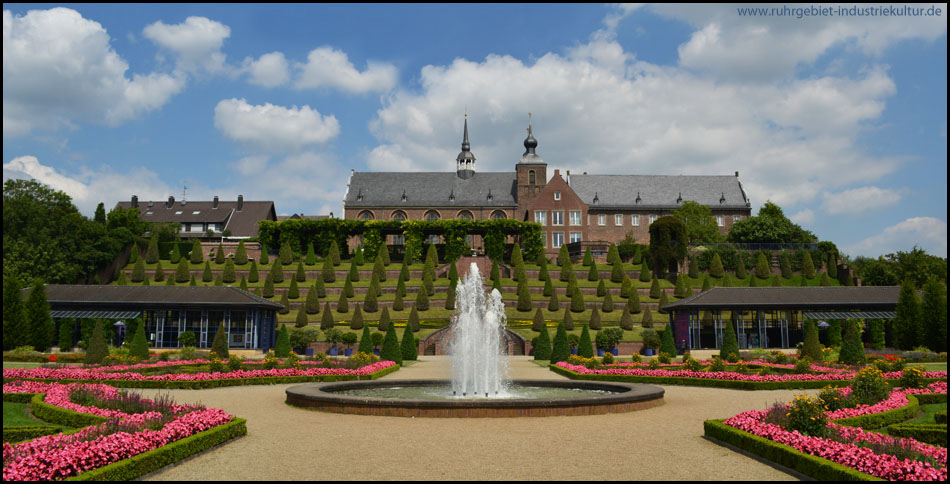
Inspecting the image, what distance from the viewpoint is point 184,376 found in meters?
22.5

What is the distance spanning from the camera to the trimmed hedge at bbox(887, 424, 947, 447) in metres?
11.6

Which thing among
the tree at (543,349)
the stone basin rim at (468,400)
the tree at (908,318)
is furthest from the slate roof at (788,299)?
the stone basin rim at (468,400)

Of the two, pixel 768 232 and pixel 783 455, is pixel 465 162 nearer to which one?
pixel 768 232

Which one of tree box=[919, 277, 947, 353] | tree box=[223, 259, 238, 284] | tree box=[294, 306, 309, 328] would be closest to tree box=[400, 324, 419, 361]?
tree box=[294, 306, 309, 328]

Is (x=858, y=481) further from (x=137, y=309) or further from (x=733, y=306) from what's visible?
(x=137, y=309)

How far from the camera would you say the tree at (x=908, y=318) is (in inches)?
1569

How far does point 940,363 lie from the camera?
107 feet

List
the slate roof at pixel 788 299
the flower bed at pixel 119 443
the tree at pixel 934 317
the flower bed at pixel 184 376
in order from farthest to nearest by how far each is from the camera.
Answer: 1. the slate roof at pixel 788 299
2. the tree at pixel 934 317
3. the flower bed at pixel 184 376
4. the flower bed at pixel 119 443

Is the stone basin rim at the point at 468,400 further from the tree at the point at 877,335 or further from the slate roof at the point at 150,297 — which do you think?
the tree at the point at 877,335

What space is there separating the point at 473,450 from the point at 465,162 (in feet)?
278

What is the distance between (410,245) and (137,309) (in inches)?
1358

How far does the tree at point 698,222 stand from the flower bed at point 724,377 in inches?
2138

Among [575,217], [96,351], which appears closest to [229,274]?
[96,351]

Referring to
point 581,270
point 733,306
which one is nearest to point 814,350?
point 733,306
